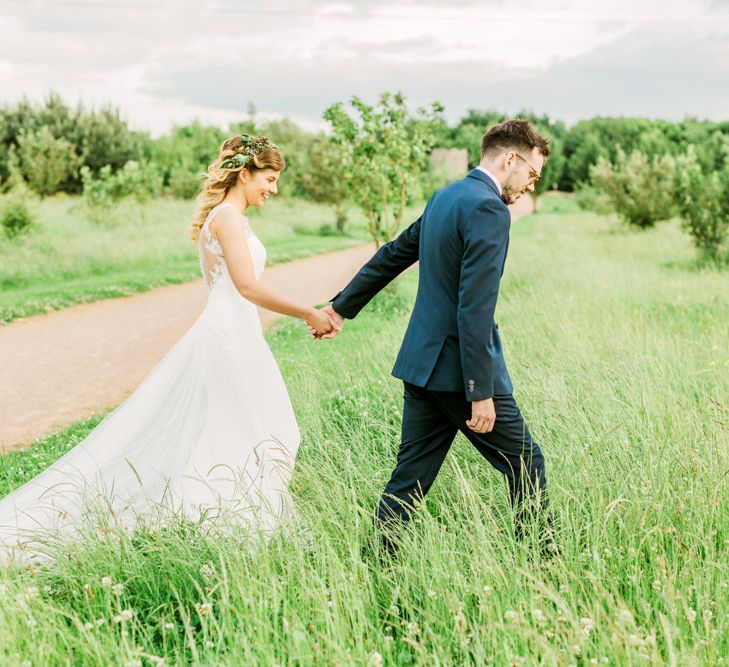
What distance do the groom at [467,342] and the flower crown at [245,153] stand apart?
1298mm

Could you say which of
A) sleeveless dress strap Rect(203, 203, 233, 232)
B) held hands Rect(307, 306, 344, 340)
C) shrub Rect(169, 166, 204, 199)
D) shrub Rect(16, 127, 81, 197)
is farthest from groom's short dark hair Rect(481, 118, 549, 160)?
shrub Rect(169, 166, 204, 199)

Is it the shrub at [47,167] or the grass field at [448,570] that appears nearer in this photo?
the grass field at [448,570]

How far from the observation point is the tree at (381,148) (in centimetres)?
1310

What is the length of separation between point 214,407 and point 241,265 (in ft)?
2.73

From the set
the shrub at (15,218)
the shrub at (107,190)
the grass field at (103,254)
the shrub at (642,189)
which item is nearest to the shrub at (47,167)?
the grass field at (103,254)

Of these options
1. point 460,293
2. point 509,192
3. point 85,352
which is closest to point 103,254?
point 85,352

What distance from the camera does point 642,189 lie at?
91.2 ft

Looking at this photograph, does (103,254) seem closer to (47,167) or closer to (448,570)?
(47,167)

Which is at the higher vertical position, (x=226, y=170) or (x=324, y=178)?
(x=324, y=178)

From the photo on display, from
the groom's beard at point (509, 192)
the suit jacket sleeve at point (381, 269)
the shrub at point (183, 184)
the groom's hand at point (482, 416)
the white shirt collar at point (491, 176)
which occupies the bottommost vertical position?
the groom's hand at point (482, 416)

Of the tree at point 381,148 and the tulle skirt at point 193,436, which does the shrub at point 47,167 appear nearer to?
the tree at point 381,148

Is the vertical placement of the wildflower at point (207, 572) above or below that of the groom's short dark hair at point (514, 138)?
below

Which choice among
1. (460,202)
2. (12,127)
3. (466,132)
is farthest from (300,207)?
(466,132)

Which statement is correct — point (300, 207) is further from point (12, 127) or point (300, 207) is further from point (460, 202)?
point (460, 202)
